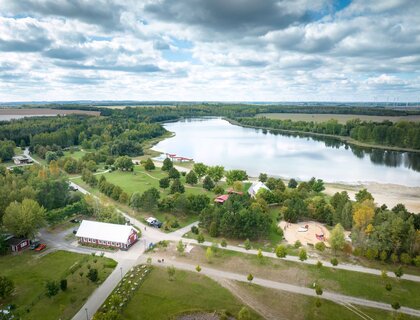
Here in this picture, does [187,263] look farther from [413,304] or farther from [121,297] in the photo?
[413,304]

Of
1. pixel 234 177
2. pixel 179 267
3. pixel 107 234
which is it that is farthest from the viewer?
pixel 234 177

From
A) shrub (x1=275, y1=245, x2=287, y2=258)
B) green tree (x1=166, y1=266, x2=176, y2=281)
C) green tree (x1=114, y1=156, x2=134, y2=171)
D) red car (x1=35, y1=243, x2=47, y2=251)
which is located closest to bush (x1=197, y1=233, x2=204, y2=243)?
green tree (x1=166, y1=266, x2=176, y2=281)

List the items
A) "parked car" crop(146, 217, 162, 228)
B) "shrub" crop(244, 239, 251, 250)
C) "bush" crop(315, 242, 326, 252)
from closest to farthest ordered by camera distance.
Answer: "bush" crop(315, 242, 326, 252), "shrub" crop(244, 239, 251, 250), "parked car" crop(146, 217, 162, 228)

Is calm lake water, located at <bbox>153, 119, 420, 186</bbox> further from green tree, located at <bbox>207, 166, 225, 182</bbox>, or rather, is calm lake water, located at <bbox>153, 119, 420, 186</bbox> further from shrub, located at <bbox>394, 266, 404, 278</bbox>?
shrub, located at <bbox>394, 266, 404, 278</bbox>

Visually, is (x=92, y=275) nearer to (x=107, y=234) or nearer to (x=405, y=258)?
(x=107, y=234)

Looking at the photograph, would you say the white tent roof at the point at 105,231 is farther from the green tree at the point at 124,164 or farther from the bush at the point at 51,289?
the green tree at the point at 124,164

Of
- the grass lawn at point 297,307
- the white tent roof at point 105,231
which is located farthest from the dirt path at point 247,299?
the white tent roof at point 105,231

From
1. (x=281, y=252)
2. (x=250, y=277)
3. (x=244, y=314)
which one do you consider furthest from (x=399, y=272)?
(x=244, y=314)
